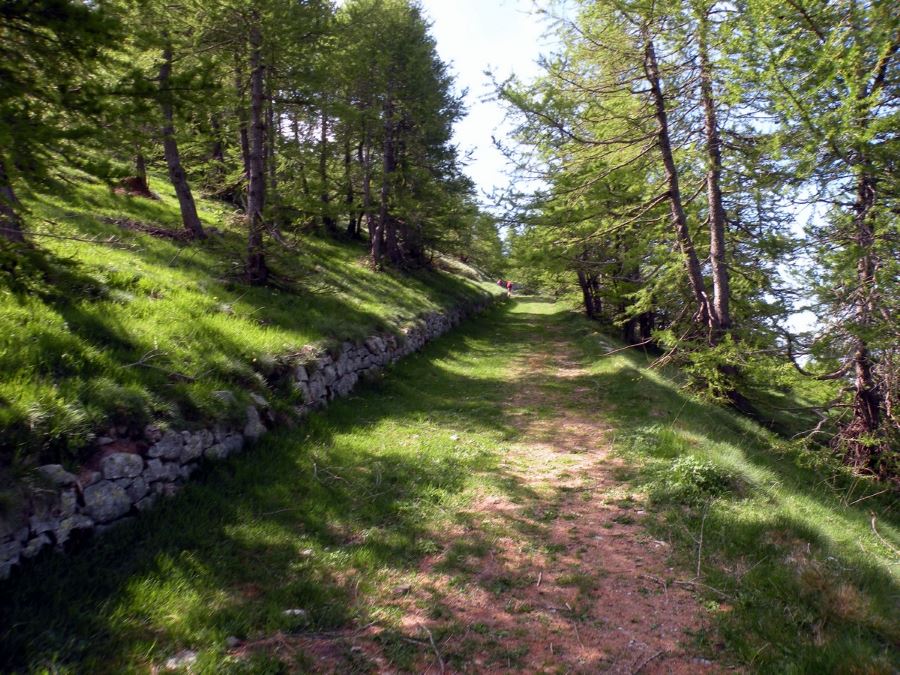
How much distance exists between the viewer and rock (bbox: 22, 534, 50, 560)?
3674 mm

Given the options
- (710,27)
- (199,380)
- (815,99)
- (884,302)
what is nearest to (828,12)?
(815,99)

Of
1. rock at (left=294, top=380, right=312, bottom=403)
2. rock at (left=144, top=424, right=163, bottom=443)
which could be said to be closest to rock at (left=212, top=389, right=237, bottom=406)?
rock at (left=144, top=424, right=163, bottom=443)

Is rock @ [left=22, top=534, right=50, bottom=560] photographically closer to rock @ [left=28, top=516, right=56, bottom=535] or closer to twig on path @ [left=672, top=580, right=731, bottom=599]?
rock @ [left=28, top=516, right=56, bottom=535]

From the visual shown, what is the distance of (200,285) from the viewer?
9625mm

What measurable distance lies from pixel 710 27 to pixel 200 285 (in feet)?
36.3

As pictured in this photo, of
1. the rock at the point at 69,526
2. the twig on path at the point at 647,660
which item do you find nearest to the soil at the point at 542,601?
the twig on path at the point at 647,660

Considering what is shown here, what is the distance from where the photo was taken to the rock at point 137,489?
4.70 metres

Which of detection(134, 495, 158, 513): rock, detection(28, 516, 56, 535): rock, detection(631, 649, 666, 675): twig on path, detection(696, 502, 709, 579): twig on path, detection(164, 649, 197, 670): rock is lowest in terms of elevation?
detection(631, 649, 666, 675): twig on path

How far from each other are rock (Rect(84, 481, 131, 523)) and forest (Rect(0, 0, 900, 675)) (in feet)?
0.08

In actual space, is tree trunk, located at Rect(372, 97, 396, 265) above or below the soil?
above

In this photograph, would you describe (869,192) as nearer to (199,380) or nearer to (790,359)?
(790,359)

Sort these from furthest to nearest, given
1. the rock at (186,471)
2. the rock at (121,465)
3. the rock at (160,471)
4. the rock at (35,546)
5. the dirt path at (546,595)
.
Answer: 1. the rock at (186,471)
2. the rock at (160,471)
3. the rock at (121,465)
4. the dirt path at (546,595)
5. the rock at (35,546)

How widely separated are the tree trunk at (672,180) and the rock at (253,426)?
9581mm

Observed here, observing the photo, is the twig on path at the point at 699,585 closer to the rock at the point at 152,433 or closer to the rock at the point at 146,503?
the rock at the point at 146,503
